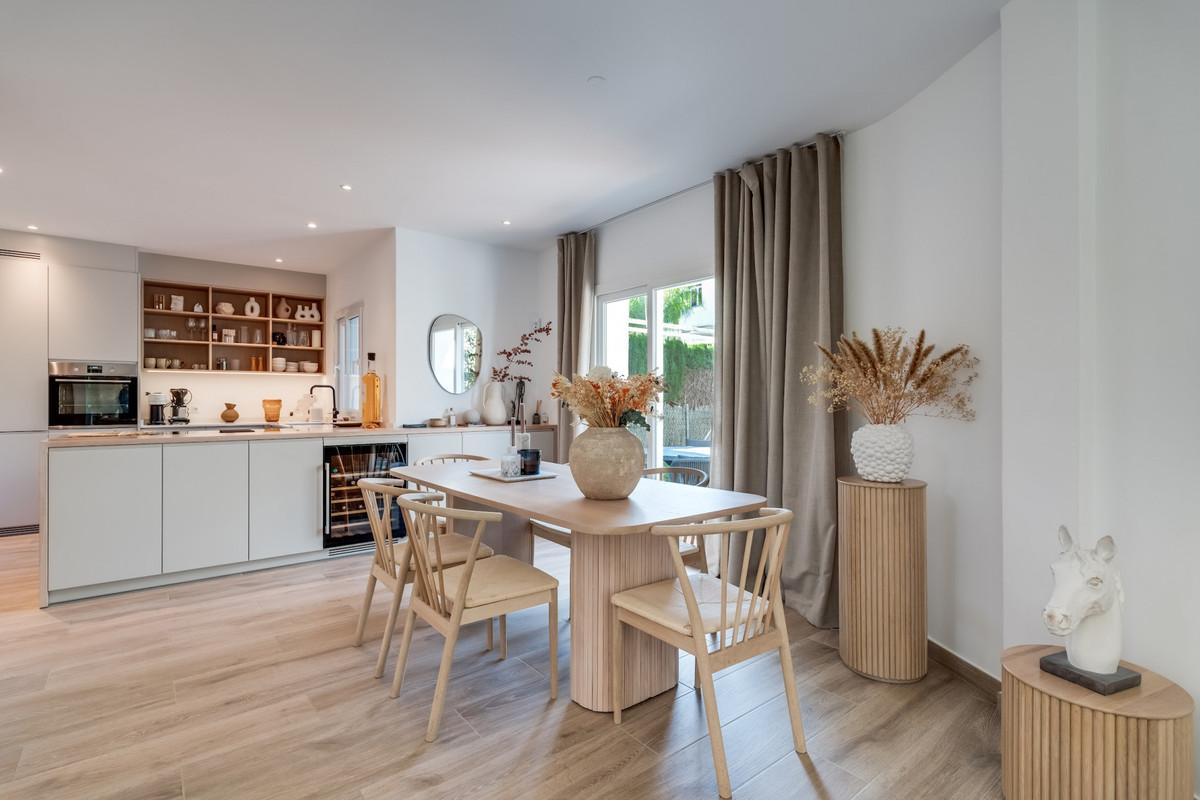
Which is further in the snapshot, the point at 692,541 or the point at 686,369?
the point at 686,369

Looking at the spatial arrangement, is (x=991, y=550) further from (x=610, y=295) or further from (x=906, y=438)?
(x=610, y=295)

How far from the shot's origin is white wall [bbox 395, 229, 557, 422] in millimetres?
5023

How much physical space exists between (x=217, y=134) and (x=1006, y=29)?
3.65m

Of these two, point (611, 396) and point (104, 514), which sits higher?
point (611, 396)

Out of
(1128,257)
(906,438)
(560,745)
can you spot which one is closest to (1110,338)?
(1128,257)

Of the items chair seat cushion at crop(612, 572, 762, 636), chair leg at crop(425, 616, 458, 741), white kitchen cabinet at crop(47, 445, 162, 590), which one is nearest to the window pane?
chair seat cushion at crop(612, 572, 762, 636)

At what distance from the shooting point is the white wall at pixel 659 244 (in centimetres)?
408

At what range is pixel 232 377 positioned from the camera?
260 inches

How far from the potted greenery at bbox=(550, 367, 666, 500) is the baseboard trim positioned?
1603 millimetres

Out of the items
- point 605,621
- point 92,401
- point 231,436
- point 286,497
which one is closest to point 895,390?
point 605,621

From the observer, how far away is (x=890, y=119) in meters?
2.96

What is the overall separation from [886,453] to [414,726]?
212cm

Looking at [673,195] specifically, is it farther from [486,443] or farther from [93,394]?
[93,394]

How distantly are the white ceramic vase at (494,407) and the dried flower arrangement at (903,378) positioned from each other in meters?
3.33
